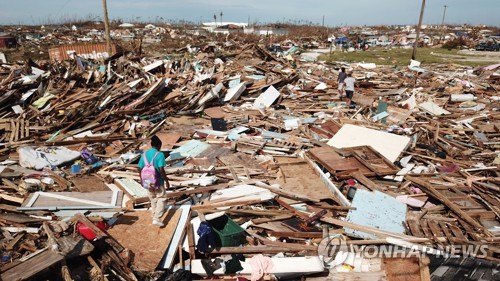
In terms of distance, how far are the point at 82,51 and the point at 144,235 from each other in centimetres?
2032

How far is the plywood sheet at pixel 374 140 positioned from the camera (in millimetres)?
7961

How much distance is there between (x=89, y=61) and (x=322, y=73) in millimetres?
12413

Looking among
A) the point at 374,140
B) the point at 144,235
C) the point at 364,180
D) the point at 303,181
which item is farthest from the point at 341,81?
the point at 144,235

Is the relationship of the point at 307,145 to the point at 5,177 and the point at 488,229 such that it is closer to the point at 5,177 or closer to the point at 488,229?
the point at 488,229

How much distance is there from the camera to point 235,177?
6.90 metres

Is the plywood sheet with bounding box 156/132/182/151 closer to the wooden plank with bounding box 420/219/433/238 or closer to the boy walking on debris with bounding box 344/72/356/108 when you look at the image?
the wooden plank with bounding box 420/219/433/238

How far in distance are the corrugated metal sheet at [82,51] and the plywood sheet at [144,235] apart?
58.8 feet

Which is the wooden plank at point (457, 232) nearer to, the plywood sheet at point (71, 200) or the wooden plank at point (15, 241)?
the plywood sheet at point (71, 200)

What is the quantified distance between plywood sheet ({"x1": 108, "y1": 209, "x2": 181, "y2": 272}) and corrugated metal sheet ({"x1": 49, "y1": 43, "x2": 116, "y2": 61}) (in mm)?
17932

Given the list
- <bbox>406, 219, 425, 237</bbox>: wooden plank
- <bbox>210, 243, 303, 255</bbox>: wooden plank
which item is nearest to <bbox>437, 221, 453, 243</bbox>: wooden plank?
<bbox>406, 219, 425, 237</bbox>: wooden plank

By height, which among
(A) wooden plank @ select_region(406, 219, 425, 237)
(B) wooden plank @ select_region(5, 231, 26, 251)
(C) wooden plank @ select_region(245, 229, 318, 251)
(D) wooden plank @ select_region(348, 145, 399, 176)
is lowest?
(C) wooden plank @ select_region(245, 229, 318, 251)

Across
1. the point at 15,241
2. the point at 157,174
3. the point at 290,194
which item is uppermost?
the point at 157,174

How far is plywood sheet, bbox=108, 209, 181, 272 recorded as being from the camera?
14.8ft

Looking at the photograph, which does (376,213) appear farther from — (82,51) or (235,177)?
(82,51)
